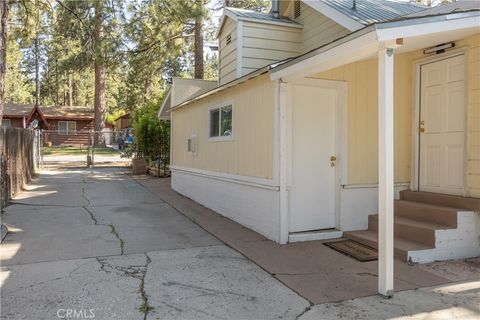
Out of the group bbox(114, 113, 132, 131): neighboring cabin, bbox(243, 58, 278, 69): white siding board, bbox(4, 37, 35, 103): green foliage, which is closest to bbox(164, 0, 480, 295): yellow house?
bbox(243, 58, 278, 69): white siding board

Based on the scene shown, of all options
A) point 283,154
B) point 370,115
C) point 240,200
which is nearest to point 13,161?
point 240,200

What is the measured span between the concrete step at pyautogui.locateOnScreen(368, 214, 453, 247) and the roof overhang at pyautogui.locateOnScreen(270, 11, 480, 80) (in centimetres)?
232

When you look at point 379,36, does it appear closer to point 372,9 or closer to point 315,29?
point 372,9

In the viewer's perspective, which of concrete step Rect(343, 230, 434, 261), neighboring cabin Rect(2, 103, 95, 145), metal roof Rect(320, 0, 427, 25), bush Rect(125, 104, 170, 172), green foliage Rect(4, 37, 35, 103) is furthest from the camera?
green foliage Rect(4, 37, 35, 103)

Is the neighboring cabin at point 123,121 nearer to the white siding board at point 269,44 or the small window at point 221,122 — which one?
the white siding board at point 269,44

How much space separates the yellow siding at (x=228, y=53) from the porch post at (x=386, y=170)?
5951 millimetres

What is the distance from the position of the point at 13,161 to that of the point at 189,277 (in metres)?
7.48

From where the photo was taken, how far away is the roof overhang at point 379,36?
151 inches

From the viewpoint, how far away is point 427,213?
18.0ft

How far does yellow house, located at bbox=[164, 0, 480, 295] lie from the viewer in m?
4.40

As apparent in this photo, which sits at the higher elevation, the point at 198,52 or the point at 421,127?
the point at 198,52

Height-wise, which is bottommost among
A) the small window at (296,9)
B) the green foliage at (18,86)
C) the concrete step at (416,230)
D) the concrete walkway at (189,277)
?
the concrete walkway at (189,277)

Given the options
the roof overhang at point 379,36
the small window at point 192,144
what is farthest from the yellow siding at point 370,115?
the small window at point 192,144

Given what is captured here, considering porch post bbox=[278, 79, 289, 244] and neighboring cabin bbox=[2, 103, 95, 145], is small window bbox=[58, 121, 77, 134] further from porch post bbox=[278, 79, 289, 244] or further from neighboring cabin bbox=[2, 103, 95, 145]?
porch post bbox=[278, 79, 289, 244]
